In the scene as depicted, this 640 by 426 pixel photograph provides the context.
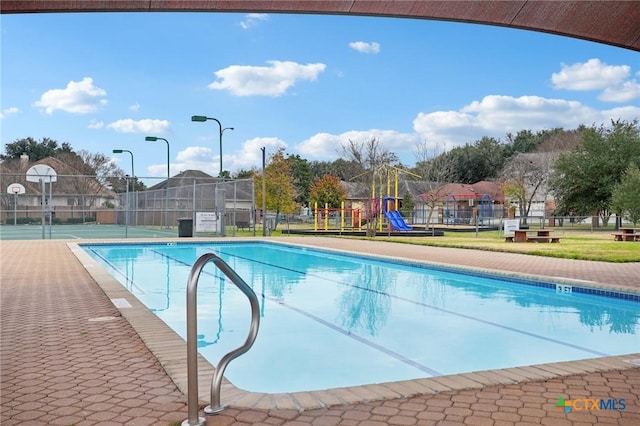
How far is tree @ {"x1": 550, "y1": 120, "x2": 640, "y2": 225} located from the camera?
33.0m

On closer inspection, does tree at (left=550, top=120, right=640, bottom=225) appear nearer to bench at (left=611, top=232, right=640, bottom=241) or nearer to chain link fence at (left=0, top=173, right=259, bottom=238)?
bench at (left=611, top=232, right=640, bottom=241)

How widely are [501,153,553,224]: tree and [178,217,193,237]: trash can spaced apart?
27.6 m

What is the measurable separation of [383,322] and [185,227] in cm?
1495

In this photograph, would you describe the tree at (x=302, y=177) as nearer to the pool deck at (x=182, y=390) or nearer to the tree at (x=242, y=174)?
the tree at (x=242, y=174)

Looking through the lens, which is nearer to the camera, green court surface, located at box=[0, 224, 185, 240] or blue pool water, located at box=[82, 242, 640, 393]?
blue pool water, located at box=[82, 242, 640, 393]

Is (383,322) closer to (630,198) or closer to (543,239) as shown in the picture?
(543,239)

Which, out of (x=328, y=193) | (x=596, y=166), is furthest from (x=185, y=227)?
(x=596, y=166)

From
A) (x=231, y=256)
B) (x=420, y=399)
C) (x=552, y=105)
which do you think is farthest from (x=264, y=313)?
(x=552, y=105)

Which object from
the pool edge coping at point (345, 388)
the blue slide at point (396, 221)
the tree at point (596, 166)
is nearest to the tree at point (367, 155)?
→ the blue slide at point (396, 221)

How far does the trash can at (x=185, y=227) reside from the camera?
20672mm

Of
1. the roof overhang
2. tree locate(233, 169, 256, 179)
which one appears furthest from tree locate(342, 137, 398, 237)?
tree locate(233, 169, 256, 179)

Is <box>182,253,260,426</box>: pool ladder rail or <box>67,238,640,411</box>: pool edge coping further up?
<box>182,253,260,426</box>: pool ladder rail

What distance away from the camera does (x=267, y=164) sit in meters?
36.1

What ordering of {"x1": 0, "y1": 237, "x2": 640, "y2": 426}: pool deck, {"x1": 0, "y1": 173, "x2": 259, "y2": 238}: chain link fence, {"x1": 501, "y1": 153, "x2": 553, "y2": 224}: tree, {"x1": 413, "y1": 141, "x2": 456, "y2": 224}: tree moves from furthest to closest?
1. {"x1": 501, "y1": 153, "x2": 553, "y2": 224}: tree
2. {"x1": 413, "y1": 141, "x2": 456, "y2": 224}: tree
3. {"x1": 0, "y1": 173, "x2": 259, "y2": 238}: chain link fence
4. {"x1": 0, "y1": 237, "x2": 640, "y2": 426}: pool deck
